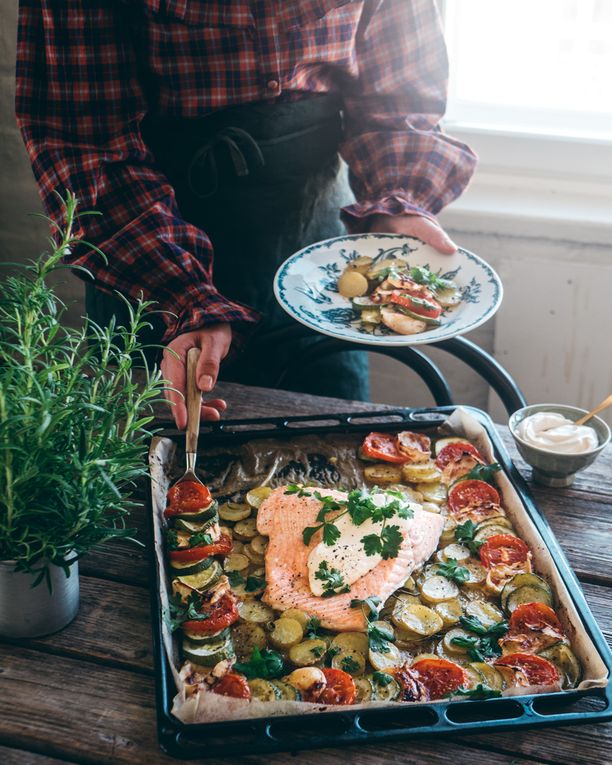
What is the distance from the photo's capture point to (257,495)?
5.12 feet

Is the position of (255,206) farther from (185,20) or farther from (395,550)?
(395,550)

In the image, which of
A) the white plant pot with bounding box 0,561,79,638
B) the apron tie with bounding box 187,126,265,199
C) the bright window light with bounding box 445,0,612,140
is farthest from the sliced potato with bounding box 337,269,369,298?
the bright window light with bounding box 445,0,612,140

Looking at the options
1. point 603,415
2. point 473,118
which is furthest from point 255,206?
point 603,415

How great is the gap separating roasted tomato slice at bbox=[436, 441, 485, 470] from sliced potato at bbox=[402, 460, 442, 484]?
0.02m

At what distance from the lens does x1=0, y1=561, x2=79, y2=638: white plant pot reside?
122cm

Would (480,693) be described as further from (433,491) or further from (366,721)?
(433,491)

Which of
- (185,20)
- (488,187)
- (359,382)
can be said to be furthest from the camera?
(488,187)

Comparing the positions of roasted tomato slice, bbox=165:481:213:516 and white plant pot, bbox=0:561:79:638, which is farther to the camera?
roasted tomato slice, bbox=165:481:213:516

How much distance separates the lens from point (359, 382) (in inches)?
93.9

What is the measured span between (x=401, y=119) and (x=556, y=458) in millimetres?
1040

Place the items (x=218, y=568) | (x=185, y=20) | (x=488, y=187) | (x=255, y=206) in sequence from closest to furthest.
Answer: (x=218, y=568) < (x=185, y=20) < (x=255, y=206) < (x=488, y=187)

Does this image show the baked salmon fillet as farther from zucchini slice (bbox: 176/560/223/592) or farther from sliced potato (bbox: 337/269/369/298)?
sliced potato (bbox: 337/269/369/298)

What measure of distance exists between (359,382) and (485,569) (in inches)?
41.0

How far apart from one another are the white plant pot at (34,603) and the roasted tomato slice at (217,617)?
189 mm
